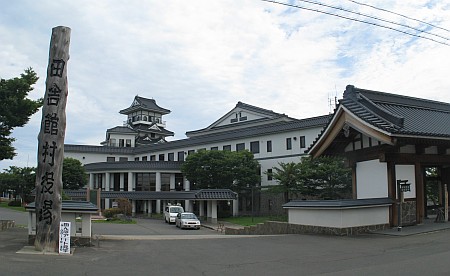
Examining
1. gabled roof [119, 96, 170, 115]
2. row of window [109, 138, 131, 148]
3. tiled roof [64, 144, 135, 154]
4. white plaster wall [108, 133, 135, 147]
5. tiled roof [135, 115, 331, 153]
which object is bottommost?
tiled roof [64, 144, 135, 154]

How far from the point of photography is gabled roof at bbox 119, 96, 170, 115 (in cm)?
7931

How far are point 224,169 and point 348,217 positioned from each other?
101 feet

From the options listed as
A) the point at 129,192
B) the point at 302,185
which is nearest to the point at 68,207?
the point at 302,185

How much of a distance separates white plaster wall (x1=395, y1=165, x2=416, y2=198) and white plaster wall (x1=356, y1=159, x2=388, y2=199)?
549 millimetres

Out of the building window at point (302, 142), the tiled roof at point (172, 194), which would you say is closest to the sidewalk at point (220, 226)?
the tiled roof at point (172, 194)

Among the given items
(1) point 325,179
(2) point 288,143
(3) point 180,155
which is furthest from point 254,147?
(1) point 325,179

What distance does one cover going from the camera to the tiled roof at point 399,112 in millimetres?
15828

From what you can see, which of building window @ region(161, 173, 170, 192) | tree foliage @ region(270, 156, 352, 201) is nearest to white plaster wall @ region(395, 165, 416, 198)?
tree foliage @ region(270, 156, 352, 201)

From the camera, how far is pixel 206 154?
154ft

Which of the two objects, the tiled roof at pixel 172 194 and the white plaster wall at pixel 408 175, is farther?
the tiled roof at pixel 172 194

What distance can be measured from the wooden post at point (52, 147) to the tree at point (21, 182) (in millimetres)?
44850

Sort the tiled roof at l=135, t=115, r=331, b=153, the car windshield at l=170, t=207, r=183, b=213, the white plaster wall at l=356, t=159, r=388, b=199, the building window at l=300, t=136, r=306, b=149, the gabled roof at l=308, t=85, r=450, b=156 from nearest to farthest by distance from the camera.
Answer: the gabled roof at l=308, t=85, r=450, b=156 < the white plaster wall at l=356, t=159, r=388, b=199 < the car windshield at l=170, t=207, r=183, b=213 < the tiled roof at l=135, t=115, r=331, b=153 < the building window at l=300, t=136, r=306, b=149

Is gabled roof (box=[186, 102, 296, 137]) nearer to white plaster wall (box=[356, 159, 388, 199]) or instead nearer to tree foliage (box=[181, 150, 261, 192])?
tree foliage (box=[181, 150, 261, 192])

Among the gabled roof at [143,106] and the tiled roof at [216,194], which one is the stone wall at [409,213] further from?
the gabled roof at [143,106]
